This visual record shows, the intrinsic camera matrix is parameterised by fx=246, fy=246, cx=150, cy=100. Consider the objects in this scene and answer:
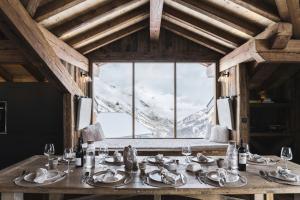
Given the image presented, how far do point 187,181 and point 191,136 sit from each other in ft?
12.5

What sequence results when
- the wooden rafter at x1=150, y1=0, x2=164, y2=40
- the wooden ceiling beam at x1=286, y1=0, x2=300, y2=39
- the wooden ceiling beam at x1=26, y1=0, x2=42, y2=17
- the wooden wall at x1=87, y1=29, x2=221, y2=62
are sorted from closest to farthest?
1. the wooden ceiling beam at x1=26, y1=0, x2=42, y2=17
2. the wooden ceiling beam at x1=286, y1=0, x2=300, y2=39
3. the wooden rafter at x1=150, y1=0, x2=164, y2=40
4. the wooden wall at x1=87, y1=29, x2=221, y2=62

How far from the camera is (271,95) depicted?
499 centimetres

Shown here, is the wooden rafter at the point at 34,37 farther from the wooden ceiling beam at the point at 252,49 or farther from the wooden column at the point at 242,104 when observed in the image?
the wooden column at the point at 242,104

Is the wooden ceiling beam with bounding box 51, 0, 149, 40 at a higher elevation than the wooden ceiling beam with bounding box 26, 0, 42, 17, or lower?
higher

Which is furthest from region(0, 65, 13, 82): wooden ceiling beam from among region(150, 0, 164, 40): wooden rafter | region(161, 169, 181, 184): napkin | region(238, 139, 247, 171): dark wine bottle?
region(238, 139, 247, 171): dark wine bottle

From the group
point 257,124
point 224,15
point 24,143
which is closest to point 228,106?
point 257,124

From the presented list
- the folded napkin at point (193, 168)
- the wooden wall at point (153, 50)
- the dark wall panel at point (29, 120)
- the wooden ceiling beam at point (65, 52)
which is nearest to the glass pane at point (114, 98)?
the wooden wall at point (153, 50)

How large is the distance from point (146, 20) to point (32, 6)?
102 inches

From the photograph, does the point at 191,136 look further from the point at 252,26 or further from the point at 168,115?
the point at 252,26

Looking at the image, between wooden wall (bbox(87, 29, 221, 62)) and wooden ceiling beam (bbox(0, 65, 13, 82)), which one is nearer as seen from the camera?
wooden ceiling beam (bbox(0, 65, 13, 82))

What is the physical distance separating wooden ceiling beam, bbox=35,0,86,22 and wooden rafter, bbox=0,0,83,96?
0.16 m

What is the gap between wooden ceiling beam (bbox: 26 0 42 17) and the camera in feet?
9.19

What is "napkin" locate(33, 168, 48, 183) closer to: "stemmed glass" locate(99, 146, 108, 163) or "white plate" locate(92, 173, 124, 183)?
"white plate" locate(92, 173, 124, 183)

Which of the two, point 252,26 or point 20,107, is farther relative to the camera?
point 20,107
